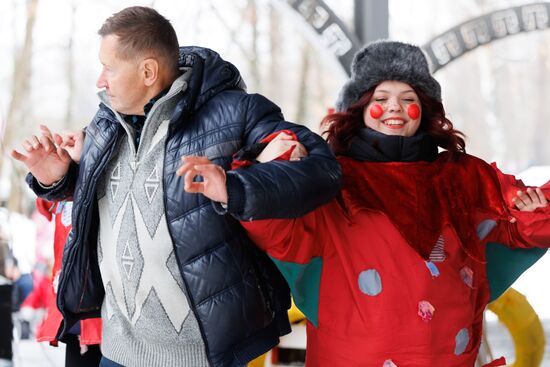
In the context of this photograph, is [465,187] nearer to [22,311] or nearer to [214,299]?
[214,299]

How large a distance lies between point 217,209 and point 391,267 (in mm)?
456

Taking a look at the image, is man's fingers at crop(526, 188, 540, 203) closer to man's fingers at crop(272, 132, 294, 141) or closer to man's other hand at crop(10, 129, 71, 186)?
man's fingers at crop(272, 132, 294, 141)

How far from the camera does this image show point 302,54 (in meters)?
8.00

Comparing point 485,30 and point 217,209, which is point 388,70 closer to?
point 217,209

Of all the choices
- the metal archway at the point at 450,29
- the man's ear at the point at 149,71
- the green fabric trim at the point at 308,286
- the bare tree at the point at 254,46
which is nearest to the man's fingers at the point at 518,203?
the green fabric trim at the point at 308,286

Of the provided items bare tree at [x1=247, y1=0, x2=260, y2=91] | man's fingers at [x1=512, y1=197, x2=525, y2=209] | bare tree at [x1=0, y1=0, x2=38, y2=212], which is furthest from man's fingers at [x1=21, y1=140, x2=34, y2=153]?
bare tree at [x1=247, y1=0, x2=260, y2=91]

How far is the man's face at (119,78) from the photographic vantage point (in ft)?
5.13

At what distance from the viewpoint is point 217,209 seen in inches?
57.6

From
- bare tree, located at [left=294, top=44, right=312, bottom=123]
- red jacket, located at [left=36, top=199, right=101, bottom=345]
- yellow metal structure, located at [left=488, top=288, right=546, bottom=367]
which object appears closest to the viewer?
red jacket, located at [left=36, top=199, right=101, bottom=345]

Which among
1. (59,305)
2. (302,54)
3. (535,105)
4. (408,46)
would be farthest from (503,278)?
(535,105)

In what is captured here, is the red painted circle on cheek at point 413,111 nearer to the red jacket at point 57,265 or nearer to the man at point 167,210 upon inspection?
the man at point 167,210

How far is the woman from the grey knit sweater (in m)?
0.19

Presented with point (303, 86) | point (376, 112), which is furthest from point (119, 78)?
point (303, 86)

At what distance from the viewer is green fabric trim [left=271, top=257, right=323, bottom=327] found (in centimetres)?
175
